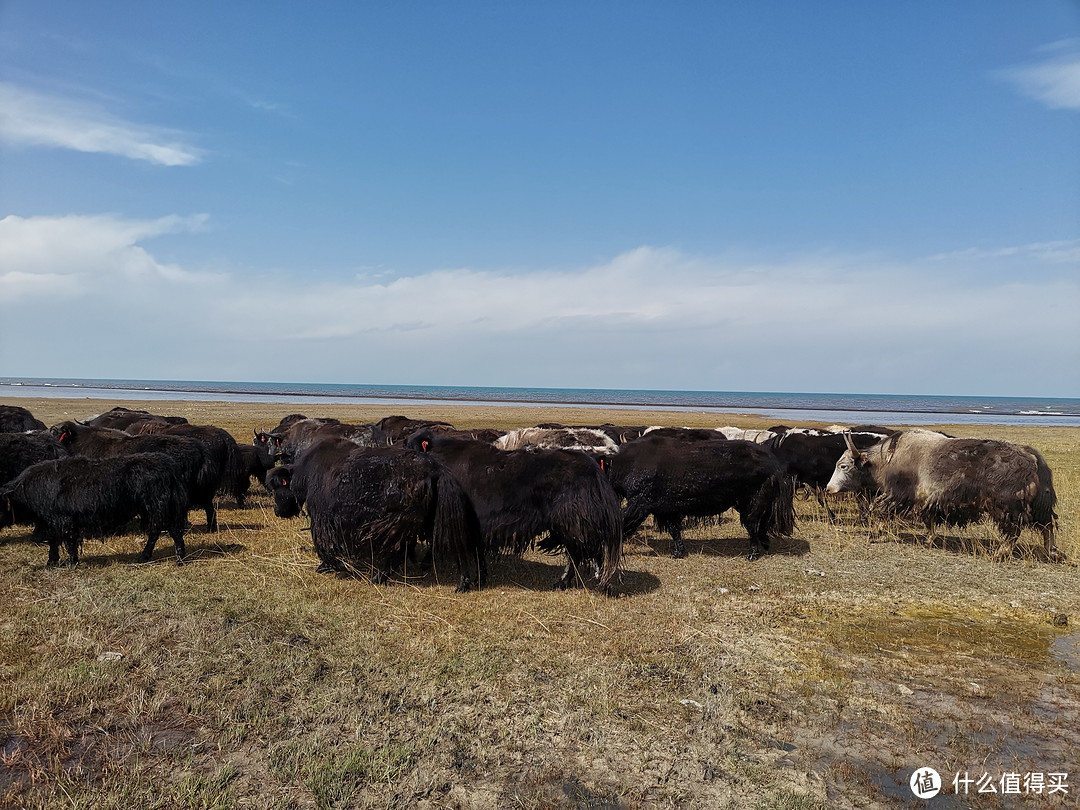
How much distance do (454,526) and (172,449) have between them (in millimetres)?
4911

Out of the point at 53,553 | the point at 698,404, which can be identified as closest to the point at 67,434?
the point at 53,553

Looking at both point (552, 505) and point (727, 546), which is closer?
point (552, 505)

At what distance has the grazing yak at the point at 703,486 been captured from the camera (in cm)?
864

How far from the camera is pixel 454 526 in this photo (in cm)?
689

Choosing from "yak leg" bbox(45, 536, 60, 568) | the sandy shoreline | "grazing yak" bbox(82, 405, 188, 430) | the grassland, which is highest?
"grazing yak" bbox(82, 405, 188, 430)

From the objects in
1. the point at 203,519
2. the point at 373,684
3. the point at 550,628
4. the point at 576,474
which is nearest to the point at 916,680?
the point at 550,628

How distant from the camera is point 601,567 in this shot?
6.95m

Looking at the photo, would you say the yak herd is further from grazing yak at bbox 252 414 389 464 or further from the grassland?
grazing yak at bbox 252 414 389 464

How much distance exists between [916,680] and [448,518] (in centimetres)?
453

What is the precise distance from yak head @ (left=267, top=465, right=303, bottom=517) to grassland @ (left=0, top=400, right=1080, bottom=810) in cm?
176

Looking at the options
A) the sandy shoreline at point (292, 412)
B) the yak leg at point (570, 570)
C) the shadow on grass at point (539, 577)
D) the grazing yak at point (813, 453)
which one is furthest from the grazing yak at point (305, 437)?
the sandy shoreline at point (292, 412)

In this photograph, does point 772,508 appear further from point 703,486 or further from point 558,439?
point 558,439

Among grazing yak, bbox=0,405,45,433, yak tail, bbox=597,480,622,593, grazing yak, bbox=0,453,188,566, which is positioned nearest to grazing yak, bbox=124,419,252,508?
grazing yak, bbox=0,405,45,433

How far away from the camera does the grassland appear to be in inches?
134
